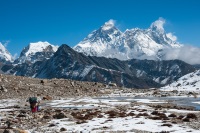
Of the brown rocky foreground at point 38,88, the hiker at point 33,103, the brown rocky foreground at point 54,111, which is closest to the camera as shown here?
the brown rocky foreground at point 54,111

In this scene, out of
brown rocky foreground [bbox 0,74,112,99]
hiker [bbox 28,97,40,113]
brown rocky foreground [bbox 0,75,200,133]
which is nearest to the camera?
brown rocky foreground [bbox 0,75,200,133]

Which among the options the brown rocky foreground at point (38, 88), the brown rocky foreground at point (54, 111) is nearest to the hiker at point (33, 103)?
the brown rocky foreground at point (54, 111)

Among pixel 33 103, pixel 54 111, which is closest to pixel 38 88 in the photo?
pixel 54 111

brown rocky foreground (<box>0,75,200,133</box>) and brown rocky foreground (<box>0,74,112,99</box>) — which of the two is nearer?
brown rocky foreground (<box>0,75,200,133</box>)

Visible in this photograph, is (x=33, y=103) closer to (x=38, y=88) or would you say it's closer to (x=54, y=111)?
(x=54, y=111)

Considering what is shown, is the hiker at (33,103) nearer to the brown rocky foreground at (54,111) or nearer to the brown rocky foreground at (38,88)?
the brown rocky foreground at (54,111)

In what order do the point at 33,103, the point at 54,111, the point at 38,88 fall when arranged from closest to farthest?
the point at 33,103 → the point at 54,111 → the point at 38,88

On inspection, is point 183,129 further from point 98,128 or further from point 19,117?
point 19,117

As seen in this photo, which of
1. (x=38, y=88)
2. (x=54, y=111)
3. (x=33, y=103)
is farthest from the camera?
(x=38, y=88)

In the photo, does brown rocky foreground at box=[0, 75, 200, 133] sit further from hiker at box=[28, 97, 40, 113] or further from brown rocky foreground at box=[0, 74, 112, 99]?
hiker at box=[28, 97, 40, 113]

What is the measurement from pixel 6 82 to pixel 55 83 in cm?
2010

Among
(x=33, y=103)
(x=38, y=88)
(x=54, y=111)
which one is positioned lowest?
(x=54, y=111)

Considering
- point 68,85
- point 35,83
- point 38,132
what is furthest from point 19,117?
point 68,85

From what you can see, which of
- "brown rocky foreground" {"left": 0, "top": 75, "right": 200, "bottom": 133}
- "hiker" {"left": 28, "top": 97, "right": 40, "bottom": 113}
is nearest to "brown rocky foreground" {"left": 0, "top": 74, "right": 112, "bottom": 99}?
"brown rocky foreground" {"left": 0, "top": 75, "right": 200, "bottom": 133}
